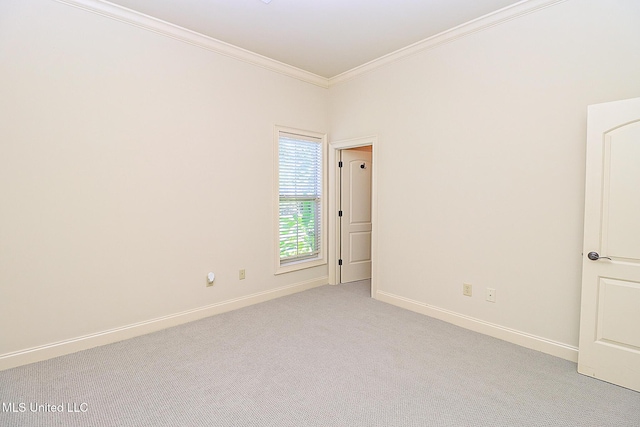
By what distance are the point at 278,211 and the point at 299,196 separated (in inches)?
16.8

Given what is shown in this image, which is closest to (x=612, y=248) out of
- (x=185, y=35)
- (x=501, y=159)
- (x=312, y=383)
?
(x=501, y=159)

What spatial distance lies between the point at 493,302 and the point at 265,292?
2525 mm

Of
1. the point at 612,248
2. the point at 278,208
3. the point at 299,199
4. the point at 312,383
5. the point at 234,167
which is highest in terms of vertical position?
the point at 234,167

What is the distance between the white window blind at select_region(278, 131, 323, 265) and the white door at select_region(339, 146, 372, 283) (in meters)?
0.37

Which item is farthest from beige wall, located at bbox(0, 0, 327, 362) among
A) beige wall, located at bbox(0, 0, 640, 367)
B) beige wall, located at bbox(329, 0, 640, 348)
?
beige wall, located at bbox(329, 0, 640, 348)

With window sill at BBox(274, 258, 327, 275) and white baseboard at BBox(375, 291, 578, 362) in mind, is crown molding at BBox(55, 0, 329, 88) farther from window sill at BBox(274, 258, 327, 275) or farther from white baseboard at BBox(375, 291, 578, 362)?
white baseboard at BBox(375, 291, 578, 362)

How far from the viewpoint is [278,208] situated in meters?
4.08

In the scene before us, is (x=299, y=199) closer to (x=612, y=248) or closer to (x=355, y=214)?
(x=355, y=214)

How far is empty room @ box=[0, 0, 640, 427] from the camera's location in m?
2.14

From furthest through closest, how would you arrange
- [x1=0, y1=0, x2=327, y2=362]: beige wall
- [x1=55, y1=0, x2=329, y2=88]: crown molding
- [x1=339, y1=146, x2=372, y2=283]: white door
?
[x1=339, y1=146, x2=372, y2=283]: white door
[x1=55, y1=0, x2=329, y2=88]: crown molding
[x1=0, y1=0, x2=327, y2=362]: beige wall

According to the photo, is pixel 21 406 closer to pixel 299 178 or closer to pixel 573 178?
pixel 299 178

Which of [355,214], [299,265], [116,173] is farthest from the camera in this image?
[355,214]

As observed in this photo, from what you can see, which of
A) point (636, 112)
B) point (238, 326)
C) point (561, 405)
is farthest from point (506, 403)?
point (238, 326)

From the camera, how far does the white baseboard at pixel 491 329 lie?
102 inches
